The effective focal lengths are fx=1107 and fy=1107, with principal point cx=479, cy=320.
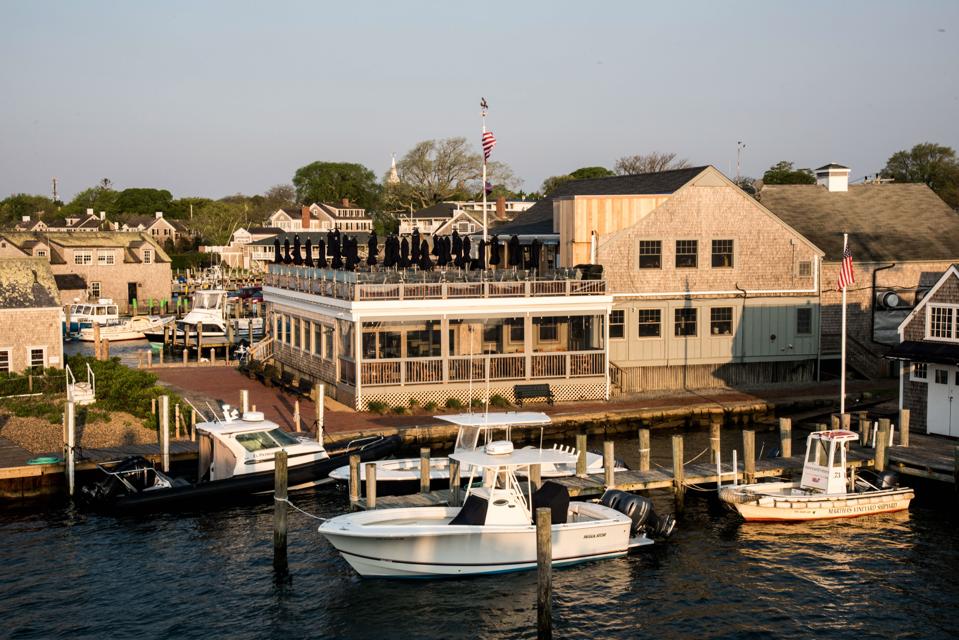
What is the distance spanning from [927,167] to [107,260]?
8349 centimetres

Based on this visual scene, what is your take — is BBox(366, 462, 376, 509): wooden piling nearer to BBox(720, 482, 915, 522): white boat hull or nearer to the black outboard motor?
the black outboard motor

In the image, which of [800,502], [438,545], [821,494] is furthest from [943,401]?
[438,545]

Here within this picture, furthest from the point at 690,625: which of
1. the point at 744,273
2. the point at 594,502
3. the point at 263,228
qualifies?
the point at 263,228

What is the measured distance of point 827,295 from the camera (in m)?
46.6

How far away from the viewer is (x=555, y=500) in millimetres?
24891

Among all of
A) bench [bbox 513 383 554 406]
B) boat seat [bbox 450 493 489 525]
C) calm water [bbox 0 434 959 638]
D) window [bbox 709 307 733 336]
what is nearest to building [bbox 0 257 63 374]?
calm water [bbox 0 434 959 638]

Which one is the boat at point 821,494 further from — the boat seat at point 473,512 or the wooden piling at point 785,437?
the boat seat at point 473,512

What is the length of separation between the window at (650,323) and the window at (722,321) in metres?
2.37

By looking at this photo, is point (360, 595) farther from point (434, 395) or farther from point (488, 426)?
point (434, 395)

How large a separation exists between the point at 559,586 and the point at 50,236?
72668 mm

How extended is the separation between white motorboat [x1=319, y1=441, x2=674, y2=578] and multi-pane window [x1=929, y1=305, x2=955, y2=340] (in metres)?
13.7

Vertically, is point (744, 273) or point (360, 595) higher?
point (744, 273)

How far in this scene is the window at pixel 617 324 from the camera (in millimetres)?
43625

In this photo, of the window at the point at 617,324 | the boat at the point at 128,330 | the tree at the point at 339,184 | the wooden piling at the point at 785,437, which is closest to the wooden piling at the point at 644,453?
the wooden piling at the point at 785,437
